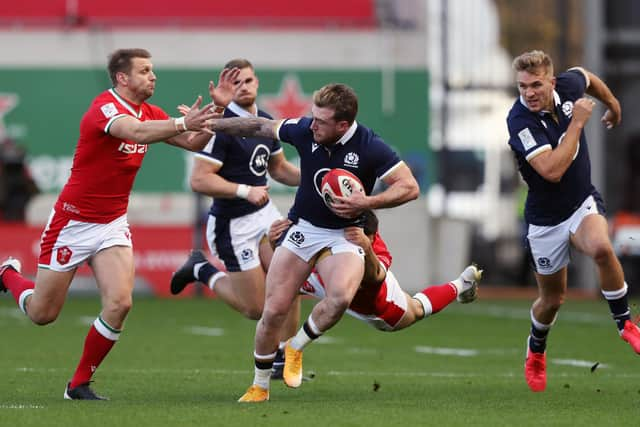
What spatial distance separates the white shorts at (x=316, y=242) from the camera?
983 cm

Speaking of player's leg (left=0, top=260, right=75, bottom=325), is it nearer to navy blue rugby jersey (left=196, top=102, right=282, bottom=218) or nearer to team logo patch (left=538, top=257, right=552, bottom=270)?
navy blue rugby jersey (left=196, top=102, right=282, bottom=218)

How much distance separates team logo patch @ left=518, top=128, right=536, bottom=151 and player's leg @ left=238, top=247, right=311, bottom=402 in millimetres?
1894

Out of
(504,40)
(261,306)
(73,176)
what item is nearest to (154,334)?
(261,306)

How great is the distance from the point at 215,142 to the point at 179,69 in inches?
554

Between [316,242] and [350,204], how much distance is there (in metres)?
0.51

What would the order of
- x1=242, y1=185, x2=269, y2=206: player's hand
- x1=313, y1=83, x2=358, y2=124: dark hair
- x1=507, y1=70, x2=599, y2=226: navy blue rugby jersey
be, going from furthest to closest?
x1=242, y1=185, x2=269, y2=206: player's hand
x1=507, y1=70, x2=599, y2=226: navy blue rugby jersey
x1=313, y1=83, x2=358, y2=124: dark hair

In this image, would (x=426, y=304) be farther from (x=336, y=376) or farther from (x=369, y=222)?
(x=336, y=376)

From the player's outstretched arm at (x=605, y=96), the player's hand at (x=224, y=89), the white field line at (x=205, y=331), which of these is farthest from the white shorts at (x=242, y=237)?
the white field line at (x=205, y=331)

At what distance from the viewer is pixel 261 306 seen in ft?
39.9

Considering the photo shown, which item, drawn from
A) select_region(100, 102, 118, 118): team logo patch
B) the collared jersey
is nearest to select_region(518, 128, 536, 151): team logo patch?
the collared jersey

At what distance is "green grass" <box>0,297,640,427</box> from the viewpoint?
29.1 ft

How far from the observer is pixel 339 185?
31.1 ft

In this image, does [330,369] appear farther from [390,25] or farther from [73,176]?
[390,25]

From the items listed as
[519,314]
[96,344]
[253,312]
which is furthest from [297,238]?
[519,314]
